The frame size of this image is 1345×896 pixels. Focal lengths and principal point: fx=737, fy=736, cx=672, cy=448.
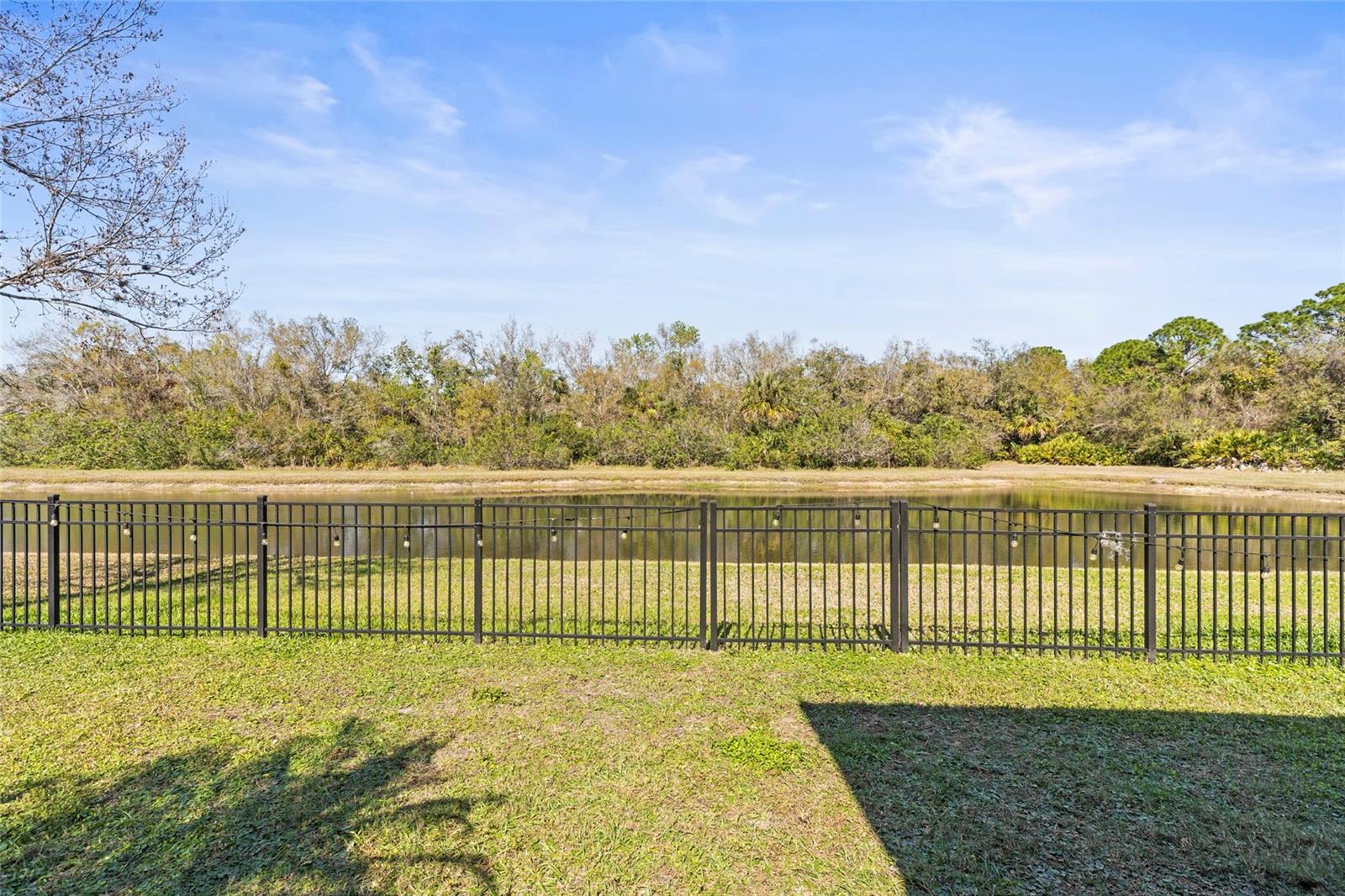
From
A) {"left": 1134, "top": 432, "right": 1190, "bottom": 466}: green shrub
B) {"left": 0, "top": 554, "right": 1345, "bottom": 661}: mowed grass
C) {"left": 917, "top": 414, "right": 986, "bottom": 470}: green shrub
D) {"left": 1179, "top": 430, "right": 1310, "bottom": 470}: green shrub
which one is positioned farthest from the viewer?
{"left": 1134, "top": 432, "right": 1190, "bottom": 466}: green shrub

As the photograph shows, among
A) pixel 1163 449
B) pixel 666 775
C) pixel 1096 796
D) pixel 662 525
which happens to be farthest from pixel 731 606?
pixel 1163 449

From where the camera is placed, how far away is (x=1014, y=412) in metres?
45.9

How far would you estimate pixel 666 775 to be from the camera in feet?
14.5

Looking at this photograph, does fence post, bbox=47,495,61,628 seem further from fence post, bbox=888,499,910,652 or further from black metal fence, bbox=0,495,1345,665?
fence post, bbox=888,499,910,652

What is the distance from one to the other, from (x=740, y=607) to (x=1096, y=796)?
4264 millimetres

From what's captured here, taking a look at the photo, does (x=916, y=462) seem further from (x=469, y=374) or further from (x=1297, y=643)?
(x=1297, y=643)

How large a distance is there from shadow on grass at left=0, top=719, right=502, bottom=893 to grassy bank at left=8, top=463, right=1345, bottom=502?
24639 millimetres

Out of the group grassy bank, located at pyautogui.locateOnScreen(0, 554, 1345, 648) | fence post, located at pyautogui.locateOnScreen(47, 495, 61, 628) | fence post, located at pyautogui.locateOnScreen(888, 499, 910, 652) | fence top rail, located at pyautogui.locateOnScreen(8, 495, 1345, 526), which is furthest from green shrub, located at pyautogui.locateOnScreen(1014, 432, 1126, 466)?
fence post, located at pyautogui.locateOnScreen(47, 495, 61, 628)

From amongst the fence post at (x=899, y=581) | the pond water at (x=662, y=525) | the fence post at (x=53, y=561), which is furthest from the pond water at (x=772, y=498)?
the fence post at (x=899, y=581)

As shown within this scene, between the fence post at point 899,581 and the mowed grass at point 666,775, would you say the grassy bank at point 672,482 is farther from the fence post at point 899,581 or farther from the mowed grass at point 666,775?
the mowed grass at point 666,775

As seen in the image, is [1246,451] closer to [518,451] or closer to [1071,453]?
[1071,453]

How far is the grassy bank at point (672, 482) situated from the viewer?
94.9ft

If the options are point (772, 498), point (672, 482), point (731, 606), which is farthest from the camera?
point (672, 482)

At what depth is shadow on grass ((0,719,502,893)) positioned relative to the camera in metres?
3.36
